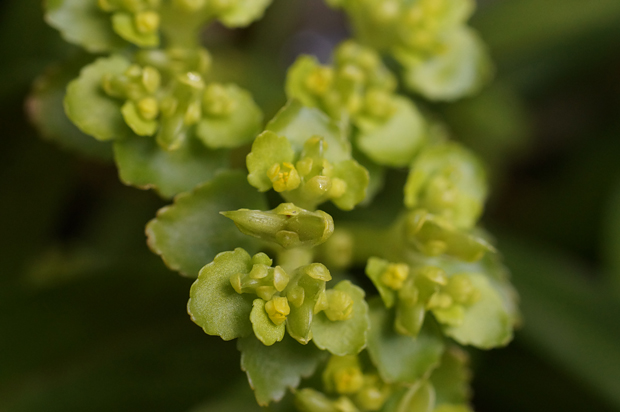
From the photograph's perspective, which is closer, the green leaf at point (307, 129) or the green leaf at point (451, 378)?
the green leaf at point (307, 129)

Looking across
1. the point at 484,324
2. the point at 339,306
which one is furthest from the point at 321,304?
the point at 484,324

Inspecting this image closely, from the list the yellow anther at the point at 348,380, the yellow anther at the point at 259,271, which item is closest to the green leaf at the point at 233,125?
the yellow anther at the point at 259,271

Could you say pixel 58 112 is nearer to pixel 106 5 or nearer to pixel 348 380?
pixel 106 5

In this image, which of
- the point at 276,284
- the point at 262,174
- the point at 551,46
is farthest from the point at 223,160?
the point at 551,46

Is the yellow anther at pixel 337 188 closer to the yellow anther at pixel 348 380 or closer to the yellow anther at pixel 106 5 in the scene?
the yellow anther at pixel 348 380

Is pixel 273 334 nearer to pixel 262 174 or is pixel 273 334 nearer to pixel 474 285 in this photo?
pixel 262 174

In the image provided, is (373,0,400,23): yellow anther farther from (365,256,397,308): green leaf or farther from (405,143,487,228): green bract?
(365,256,397,308): green leaf

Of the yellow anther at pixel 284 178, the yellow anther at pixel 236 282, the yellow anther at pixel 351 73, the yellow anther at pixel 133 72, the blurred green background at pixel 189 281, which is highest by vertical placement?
the yellow anther at pixel 351 73
